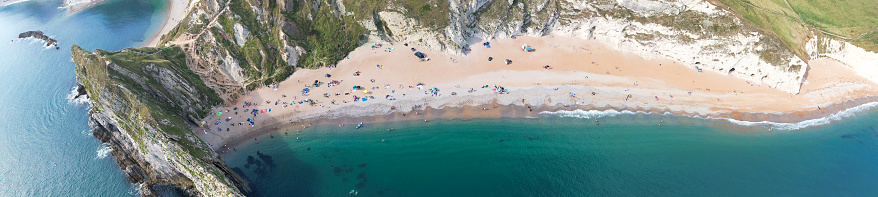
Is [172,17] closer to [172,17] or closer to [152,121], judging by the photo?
[172,17]

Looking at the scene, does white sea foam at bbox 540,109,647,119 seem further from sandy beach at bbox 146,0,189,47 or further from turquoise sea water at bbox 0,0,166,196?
sandy beach at bbox 146,0,189,47

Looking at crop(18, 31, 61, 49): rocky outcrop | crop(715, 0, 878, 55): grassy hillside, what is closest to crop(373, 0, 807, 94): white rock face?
crop(715, 0, 878, 55): grassy hillside

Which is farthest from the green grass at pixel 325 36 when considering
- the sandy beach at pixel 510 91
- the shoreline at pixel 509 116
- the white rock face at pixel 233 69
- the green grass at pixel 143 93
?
the green grass at pixel 143 93

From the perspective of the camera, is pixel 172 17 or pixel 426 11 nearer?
pixel 426 11

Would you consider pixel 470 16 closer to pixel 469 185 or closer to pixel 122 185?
pixel 469 185

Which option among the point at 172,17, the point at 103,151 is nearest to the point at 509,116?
the point at 103,151

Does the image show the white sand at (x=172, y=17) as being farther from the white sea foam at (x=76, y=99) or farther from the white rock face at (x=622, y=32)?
the white rock face at (x=622, y=32)
